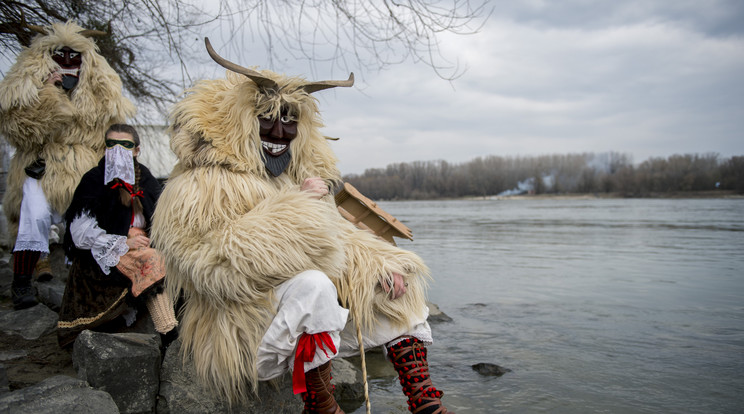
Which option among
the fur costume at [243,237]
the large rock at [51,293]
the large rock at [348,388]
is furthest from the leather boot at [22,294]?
the large rock at [348,388]

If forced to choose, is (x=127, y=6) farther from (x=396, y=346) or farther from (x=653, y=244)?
(x=653, y=244)

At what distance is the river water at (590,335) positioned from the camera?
370cm

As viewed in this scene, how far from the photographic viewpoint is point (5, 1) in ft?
16.2

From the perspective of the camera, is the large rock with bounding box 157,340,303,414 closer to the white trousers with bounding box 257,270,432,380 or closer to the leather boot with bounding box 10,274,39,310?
the white trousers with bounding box 257,270,432,380

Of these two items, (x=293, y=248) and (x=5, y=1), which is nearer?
(x=293, y=248)

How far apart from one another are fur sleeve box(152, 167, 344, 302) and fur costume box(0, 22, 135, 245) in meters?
2.01

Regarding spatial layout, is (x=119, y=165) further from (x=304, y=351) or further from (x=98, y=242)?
(x=304, y=351)

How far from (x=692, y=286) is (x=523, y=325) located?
3840mm

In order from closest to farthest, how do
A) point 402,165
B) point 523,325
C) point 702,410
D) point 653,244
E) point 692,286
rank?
point 702,410, point 523,325, point 692,286, point 653,244, point 402,165

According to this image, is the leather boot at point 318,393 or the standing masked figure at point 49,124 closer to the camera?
the leather boot at point 318,393

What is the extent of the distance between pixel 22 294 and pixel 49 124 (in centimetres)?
136

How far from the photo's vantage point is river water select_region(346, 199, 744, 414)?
3.70 m

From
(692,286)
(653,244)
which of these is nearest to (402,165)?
(653,244)

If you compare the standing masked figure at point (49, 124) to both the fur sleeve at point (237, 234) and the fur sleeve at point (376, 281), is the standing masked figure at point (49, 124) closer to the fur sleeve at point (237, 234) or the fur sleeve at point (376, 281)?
the fur sleeve at point (237, 234)
